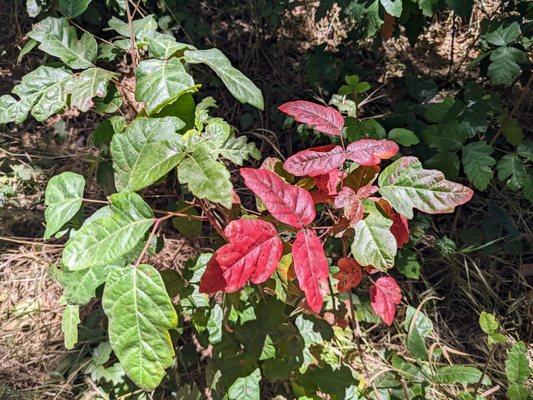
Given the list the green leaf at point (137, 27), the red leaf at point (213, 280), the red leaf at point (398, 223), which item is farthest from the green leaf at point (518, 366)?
the green leaf at point (137, 27)

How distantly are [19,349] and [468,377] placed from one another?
5.36ft

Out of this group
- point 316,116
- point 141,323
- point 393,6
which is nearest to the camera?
point 141,323

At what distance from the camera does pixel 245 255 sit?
3.31 ft

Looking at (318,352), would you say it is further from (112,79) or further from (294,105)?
(112,79)

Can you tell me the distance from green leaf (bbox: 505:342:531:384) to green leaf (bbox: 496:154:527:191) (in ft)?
2.09

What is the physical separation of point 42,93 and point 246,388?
95cm

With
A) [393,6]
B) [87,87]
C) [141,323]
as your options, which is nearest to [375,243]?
[141,323]

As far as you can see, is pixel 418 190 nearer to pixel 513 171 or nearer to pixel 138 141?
pixel 138 141

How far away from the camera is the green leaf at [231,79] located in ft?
3.83

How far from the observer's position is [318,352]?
1.52 metres

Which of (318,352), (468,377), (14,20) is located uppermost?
(14,20)

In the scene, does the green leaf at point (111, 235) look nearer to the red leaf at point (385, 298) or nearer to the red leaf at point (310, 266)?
the red leaf at point (310, 266)

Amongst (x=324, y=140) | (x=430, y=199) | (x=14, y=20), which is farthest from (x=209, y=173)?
(x=14, y=20)

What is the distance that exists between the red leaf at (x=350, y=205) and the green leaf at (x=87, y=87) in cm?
61
